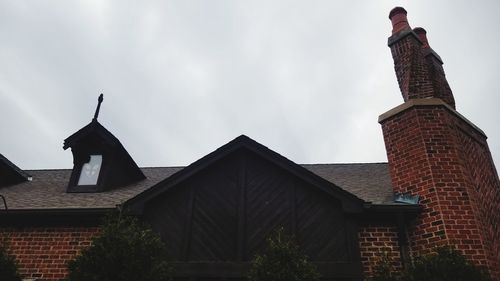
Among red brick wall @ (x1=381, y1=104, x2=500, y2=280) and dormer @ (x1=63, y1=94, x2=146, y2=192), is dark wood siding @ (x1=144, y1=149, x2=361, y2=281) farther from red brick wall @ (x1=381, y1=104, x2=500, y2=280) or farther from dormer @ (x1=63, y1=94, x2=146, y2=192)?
dormer @ (x1=63, y1=94, x2=146, y2=192)

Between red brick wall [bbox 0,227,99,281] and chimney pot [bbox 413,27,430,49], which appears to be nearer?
red brick wall [bbox 0,227,99,281]

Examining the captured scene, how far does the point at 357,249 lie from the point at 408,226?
3.86ft

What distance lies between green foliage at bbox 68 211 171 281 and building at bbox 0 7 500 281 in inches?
37.5

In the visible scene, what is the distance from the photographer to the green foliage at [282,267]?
19.3 ft

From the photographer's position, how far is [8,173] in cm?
1088

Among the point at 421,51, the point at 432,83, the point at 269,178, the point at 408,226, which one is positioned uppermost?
the point at 421,51

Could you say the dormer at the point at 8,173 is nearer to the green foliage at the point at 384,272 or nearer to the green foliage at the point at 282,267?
the green foliage at the point at 282,267

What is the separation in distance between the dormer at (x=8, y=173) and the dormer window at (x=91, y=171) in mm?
2708

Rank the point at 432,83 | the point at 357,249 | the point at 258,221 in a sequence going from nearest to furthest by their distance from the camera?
the point at 357,249 < the point at 258,221 < the point at 432,83

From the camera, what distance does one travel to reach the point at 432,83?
352 inches

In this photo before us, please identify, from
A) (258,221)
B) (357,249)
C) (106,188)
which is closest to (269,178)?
(258,221)

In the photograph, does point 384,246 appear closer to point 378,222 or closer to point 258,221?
point 378,222

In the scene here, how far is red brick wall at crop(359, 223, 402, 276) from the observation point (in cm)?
675

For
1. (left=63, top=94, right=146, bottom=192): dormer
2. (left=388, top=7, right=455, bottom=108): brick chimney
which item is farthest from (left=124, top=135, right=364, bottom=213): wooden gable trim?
(left=388, top=7, right=455, bottom=108): brick chimney
